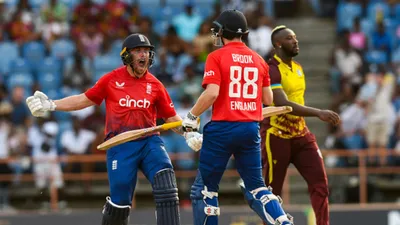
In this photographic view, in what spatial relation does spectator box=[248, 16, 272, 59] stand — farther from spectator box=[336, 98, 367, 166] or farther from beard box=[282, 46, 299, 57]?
beard box=[282, 46, 299, 57]

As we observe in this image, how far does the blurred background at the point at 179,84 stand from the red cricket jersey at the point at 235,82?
21.0 feet

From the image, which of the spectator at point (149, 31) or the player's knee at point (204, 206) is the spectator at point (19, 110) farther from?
the player's knee at point (204, 206)

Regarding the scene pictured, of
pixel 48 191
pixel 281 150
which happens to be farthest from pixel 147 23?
pixel 281 150

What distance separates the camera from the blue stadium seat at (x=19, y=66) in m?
21.1

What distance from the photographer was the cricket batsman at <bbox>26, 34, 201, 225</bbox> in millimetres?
10664

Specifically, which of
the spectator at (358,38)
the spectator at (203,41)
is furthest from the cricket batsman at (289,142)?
the spectator at (358,38)

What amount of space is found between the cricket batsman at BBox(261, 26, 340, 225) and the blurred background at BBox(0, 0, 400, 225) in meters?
4.78

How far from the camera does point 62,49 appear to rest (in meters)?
21.3

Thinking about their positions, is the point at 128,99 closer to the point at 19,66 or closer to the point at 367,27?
the point at 19,66

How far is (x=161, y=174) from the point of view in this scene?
1067 centimetres

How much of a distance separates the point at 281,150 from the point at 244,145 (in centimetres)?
147

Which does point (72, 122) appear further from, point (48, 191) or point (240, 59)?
point (240, 59)

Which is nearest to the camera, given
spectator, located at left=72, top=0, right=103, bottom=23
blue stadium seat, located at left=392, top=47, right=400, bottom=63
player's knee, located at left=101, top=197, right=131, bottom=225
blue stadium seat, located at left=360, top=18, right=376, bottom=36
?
player's knee, located at left=101, top=197, right=131, bottom=225

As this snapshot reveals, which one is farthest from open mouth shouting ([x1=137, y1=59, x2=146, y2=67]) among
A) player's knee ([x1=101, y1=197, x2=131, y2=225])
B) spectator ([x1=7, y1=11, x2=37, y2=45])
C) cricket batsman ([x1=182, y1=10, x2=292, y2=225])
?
spectator ([x1=7, y1=11, x2=37, y2=45])
